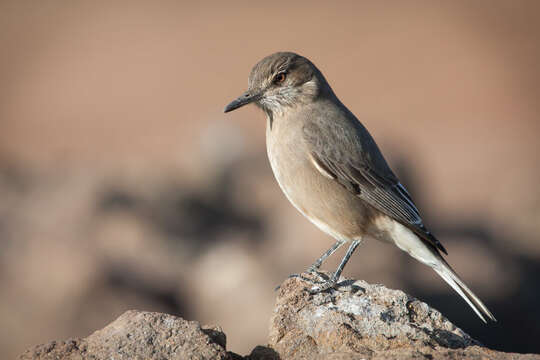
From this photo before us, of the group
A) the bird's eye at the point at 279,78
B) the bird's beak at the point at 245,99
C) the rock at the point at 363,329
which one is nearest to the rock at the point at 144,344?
the rock at the point at 363,329

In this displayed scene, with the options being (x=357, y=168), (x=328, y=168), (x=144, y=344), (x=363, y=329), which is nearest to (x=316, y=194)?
(x=328, y=168)

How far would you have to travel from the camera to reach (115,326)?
3992 mm

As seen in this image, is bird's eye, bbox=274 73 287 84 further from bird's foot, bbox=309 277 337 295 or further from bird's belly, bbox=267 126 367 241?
bird's foot, bbox=309 277 337 295

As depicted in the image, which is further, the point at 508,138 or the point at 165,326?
the point at 508,138

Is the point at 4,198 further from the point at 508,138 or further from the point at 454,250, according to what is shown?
the point at 508,138

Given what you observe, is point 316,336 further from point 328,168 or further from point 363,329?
point 328,168

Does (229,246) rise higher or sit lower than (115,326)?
higher

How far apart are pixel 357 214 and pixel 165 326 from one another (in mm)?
2441

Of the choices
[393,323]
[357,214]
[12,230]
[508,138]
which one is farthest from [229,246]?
[508,138]

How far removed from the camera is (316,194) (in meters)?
5.68

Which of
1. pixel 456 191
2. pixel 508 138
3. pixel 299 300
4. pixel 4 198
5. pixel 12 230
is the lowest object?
pixel 299 300

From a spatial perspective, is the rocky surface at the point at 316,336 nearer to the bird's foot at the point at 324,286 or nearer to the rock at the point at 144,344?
the rock at the point at 144,344

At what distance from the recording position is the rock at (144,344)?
3.72 meters

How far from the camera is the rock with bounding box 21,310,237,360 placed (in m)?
3.72
